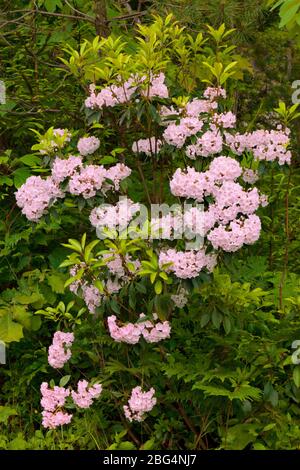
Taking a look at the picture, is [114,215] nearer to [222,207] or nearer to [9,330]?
[222,207]

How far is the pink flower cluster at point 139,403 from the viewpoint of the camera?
3.80m

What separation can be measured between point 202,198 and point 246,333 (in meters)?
0.78

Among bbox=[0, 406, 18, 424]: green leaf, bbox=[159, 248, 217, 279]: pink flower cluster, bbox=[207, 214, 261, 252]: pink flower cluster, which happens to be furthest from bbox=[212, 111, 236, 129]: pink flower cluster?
bbox=[0, 406, 18, 424]: green leaf

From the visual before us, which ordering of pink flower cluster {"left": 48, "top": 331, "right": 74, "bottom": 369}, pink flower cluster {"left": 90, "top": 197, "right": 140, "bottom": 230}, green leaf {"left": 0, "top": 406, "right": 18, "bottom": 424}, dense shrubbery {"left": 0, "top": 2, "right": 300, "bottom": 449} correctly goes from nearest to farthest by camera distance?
1. dense shrubbery {"left": 0, "top": 2, "right": 300, "bottom": 449}
2. pink flower cluster {"left": 90, "top": 197, "right": 140, "bottom": 230}
3. pink flower cluster {"left": 48, "top": 331, "right": 74, "bottom": 369}
4. green leaf {"left": 0, "top": 406, "right": 18, "bottom": 424}

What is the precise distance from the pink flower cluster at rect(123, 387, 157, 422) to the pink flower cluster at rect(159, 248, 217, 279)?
2.42ft

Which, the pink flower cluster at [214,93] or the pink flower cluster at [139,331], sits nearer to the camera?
the pink flower cluster at [139,331]

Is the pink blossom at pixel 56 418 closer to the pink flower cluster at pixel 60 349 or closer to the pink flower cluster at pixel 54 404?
the pink flower cluster at pixel 54 404

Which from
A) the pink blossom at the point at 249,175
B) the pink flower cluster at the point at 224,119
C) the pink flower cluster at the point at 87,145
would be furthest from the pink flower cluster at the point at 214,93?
the pink flower cluster at the point at 87,145

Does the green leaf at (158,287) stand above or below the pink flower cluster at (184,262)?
below

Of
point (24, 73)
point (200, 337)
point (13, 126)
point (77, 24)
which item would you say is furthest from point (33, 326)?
point (77, 24)

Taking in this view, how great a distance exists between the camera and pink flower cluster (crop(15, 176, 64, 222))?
12.8 ft

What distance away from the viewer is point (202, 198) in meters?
3.61

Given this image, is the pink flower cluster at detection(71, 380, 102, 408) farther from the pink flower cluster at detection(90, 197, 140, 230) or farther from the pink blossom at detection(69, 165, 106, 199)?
the pink blossom at detection(69, 165, 106, 199)

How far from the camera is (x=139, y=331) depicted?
3.71 m
